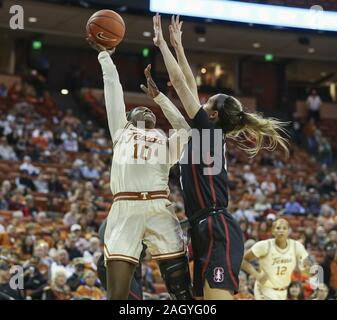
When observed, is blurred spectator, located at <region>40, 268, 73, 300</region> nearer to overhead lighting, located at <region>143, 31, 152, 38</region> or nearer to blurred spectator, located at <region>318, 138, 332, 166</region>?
overhead lighting, located at <region>143, 31, 152, 38</region>

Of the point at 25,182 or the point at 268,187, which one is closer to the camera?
the point at 25,182

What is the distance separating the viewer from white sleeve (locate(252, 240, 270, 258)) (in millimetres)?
9094

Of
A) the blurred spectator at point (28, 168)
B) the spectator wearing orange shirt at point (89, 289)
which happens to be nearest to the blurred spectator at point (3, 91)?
the blurred spectator at point (28, 168)

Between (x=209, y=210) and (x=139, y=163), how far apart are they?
0.58 metres

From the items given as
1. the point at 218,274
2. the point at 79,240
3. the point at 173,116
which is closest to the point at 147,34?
the point at 79,240

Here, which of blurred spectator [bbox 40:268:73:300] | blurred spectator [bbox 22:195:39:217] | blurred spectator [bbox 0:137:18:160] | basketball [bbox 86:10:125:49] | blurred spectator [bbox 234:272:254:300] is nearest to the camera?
basketball [bbox 86:10:125:49]

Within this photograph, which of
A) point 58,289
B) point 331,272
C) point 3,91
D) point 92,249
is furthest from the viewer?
point 3,91

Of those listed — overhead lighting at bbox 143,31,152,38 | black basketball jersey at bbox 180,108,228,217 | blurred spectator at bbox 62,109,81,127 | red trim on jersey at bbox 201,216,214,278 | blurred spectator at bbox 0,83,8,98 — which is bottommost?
red trim on jersey at bbox 201,216,214,278

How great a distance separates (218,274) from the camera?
553 cm

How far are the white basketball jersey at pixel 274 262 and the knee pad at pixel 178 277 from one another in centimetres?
337

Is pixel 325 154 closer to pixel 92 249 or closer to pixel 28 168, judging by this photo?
pixel 28 168

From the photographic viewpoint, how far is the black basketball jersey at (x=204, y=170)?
5719mm

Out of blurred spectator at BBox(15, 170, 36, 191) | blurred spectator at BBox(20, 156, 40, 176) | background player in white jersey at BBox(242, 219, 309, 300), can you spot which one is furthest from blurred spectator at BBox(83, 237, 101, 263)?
blurred spectator at BBox(20, 156, 40, 176)

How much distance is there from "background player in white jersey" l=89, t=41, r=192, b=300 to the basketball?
0.21 meters
